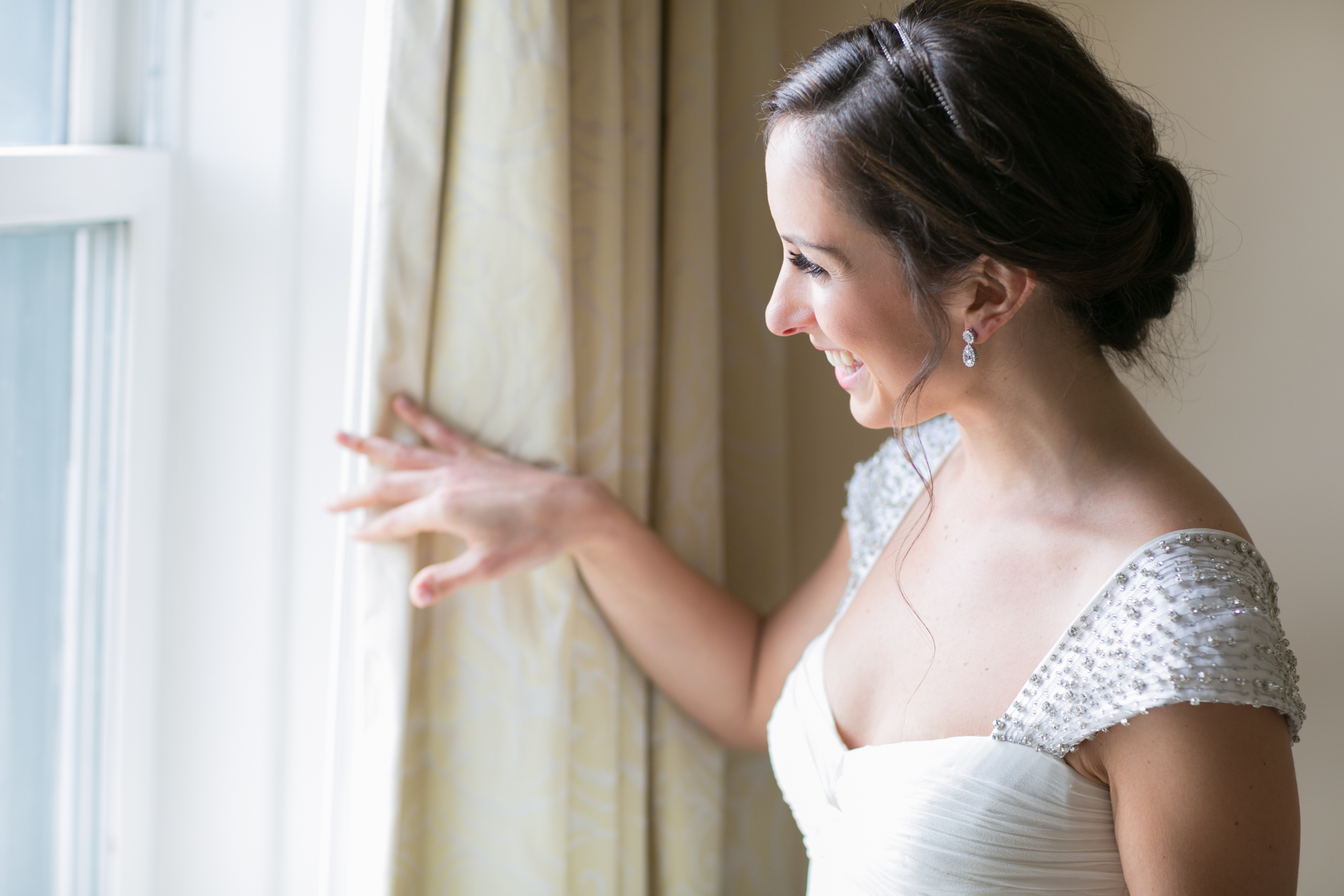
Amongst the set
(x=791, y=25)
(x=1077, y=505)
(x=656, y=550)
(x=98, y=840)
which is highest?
(x=791, y=25)

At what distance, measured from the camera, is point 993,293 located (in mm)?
848

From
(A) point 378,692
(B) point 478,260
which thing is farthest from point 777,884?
(B) point 478,260

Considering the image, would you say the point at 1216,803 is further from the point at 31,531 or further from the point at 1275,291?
the point at 31,531

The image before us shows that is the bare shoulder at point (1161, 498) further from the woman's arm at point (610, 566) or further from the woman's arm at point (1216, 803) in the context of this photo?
the woman's arm at point (610, 566)

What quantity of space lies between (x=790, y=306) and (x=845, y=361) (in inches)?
3.4

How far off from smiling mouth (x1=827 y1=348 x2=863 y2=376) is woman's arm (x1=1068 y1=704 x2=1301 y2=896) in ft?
1.26

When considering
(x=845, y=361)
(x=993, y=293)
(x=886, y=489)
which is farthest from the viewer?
(x=886, y=489)

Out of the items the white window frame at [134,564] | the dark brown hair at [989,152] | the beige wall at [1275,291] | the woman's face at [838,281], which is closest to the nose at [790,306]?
the woman's face at [838,281]

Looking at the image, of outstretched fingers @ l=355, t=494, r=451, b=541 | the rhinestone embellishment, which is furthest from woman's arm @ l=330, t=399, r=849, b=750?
the rhinestone embellishment

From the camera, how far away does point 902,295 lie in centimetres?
86

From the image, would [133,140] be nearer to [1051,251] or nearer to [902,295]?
[902,295]

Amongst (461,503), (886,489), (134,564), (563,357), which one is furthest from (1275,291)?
(134,564)

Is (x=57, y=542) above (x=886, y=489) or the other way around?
the other way around

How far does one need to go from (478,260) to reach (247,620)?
544mm
